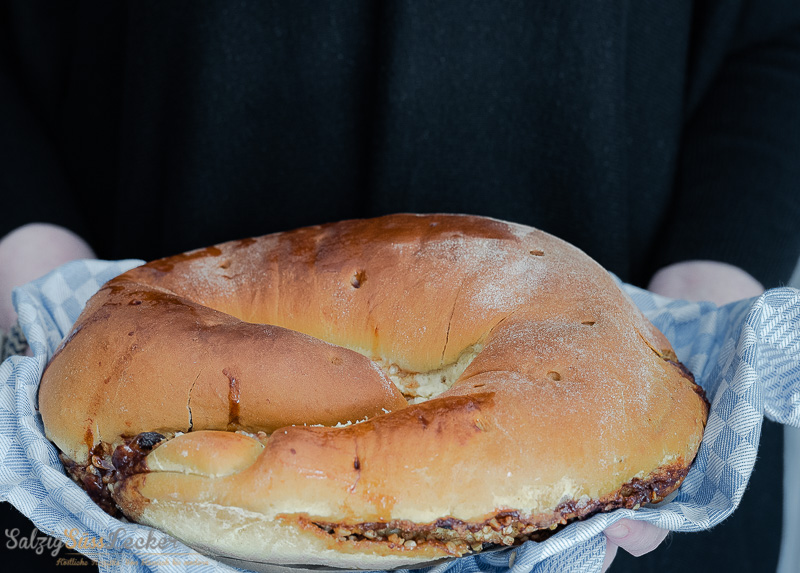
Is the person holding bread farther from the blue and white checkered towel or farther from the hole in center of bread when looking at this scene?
the hole in center of bread

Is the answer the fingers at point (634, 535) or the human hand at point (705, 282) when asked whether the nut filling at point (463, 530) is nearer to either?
the fingers at point (634, 535)

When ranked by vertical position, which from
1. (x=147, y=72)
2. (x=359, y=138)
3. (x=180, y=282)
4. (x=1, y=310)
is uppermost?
(x=147, y=72)

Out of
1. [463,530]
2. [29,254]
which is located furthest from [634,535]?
[29,254]

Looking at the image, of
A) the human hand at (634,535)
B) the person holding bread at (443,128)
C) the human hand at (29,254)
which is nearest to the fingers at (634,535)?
the human hand at (634,535)

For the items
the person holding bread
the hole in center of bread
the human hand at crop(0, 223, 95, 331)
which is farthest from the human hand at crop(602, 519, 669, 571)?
the human hand at crop(0, 223, 95, 331)

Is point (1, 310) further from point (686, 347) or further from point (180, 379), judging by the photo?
point (686, 347)

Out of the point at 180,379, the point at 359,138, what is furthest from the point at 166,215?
the point at 180,379
